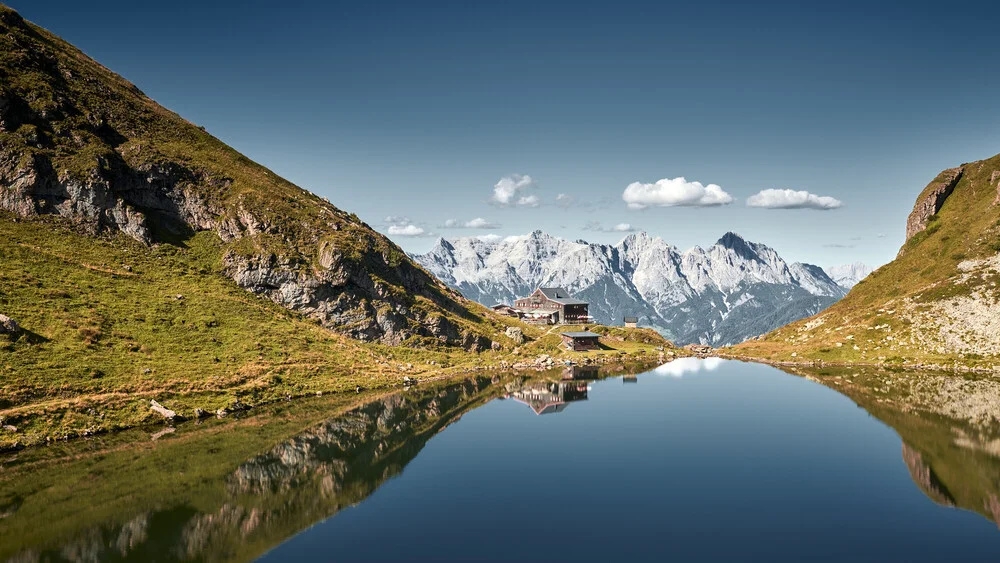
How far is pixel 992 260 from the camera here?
396 ft

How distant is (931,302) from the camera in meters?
119

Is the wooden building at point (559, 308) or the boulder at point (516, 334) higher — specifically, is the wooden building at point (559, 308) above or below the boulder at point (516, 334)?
above

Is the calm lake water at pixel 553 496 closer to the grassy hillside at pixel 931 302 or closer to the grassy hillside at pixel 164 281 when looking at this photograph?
the grassy hillside at pixel 164 281

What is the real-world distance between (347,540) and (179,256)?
93855mm

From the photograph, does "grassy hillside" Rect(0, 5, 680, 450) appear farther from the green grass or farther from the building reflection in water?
the building reflection in water

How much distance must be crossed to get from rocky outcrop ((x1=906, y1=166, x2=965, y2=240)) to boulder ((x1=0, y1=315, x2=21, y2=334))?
21441 cm

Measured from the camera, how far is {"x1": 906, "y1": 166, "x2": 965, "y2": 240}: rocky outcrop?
16275 cm

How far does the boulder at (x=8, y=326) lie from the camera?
66312 millimetres

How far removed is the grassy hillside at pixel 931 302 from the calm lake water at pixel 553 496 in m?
51.3

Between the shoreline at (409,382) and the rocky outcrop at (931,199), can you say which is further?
the rocky outcrop at (931,199)

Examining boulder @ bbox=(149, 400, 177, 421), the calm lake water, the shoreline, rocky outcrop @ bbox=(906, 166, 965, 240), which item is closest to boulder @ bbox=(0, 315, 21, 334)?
boulder @ bbox=(149, 400, 177, 421)

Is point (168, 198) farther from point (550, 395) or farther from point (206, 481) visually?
point (550, 395)

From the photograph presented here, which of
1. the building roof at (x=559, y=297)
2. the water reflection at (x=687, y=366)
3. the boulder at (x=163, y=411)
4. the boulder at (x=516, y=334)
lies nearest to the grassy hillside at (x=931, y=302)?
the water reflection at (x=687, y=366)

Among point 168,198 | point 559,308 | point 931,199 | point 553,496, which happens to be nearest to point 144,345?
point 168,198
